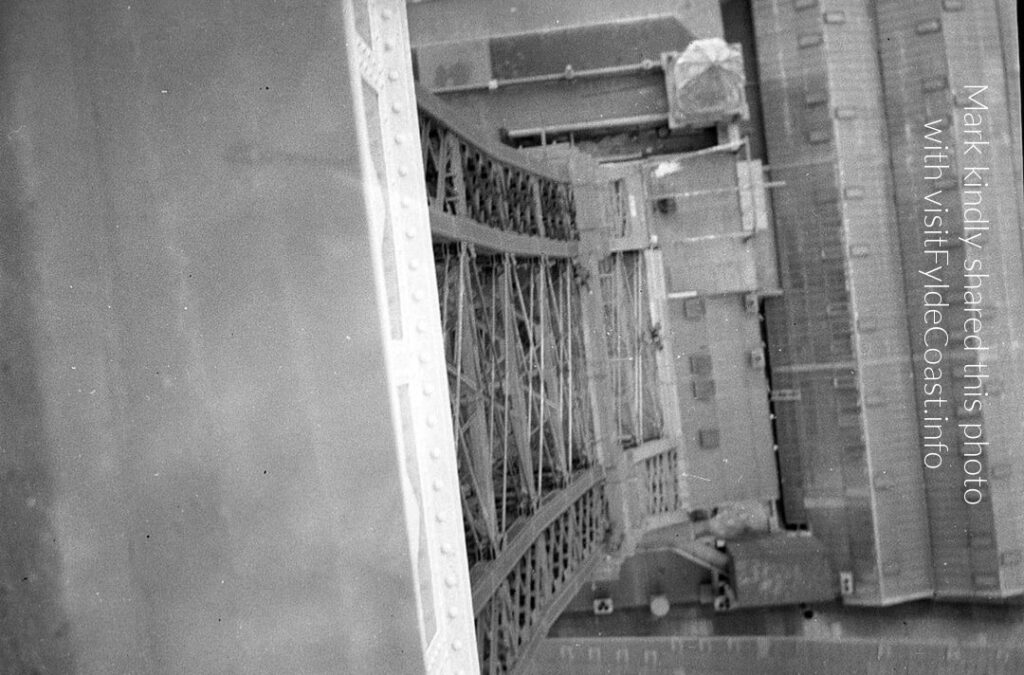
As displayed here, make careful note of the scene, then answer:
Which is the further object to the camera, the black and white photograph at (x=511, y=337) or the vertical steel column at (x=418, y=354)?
the vertical steel column at (x=418, y=354)

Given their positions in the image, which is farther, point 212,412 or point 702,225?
point 702,225

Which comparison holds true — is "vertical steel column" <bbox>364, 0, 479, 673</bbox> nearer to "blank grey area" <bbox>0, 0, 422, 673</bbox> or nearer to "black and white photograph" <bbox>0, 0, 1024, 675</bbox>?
"black and white photograph" <bbox>0, 0, 1024, 675</bbox>

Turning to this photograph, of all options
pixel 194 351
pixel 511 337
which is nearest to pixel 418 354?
pixel 194 351

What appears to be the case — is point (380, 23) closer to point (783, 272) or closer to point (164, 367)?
point (164, 367)

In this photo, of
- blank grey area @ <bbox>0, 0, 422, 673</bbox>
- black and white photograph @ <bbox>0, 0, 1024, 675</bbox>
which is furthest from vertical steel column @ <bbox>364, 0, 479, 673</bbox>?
blank grey area @ <bbox>0, 0, 422, 673</bbox>

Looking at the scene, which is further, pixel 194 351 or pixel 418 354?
pixel 418 354

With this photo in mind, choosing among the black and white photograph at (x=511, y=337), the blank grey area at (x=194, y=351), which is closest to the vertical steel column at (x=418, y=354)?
the black and white photograph at (x=511, y=337)

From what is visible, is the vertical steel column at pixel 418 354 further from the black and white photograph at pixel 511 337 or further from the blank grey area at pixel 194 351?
the blank grey area at pixel 194 351

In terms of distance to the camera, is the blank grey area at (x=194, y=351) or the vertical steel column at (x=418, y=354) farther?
the vertical steel column at (x=418, y=354)

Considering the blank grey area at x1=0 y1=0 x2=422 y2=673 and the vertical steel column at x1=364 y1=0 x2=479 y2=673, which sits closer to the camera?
the blank grey area at x1=0 y1=0 x2=422 y2=673

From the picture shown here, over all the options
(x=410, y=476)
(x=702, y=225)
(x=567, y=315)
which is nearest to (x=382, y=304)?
(x=410, y=476)

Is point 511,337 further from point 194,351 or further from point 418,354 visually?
point 194,351
